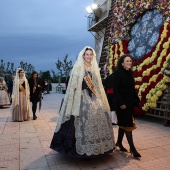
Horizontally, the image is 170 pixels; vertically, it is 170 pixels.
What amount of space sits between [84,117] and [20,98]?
4.76 metres

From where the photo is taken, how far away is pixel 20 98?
8102 mm

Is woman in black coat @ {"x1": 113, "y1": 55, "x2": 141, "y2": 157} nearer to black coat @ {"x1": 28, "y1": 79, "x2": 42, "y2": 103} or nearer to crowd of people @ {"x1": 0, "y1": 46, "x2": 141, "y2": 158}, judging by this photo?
crowd of people @ {"x1": 0, "y1": 46, "x2": 141, "y2": 158}

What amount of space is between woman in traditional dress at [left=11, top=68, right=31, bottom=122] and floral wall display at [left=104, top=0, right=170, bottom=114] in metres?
3.60

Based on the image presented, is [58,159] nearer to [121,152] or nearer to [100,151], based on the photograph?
[100,151]

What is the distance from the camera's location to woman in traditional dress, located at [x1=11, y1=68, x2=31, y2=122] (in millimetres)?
8031

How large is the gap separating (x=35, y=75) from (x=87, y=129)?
4.98 meters

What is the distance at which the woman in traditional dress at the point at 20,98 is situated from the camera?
316 inches

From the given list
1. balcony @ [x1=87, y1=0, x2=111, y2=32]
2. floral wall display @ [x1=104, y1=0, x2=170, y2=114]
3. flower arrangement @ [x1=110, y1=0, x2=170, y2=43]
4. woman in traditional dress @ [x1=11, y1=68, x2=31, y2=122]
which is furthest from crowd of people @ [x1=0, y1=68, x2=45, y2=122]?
balcony @ [x1=87, y1=0, x2=111, y2=32]

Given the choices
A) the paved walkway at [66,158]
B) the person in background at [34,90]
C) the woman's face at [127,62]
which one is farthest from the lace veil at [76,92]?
the person in background at [34,90]

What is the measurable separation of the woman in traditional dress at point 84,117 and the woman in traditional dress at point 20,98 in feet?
14.2

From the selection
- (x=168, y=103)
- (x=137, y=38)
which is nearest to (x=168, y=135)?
(x=168, y=103)

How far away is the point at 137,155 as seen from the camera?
13.3ft

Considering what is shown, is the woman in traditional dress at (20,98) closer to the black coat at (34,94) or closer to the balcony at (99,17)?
the black coat at (34,94)

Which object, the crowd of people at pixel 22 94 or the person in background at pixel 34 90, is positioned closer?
the crowd of people at pixel 22 94
